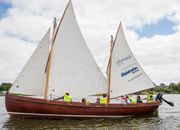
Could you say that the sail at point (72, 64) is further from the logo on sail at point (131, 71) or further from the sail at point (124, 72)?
the logo on sail at point (131, 71)

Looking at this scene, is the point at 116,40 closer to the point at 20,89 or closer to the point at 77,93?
the point at 77,93

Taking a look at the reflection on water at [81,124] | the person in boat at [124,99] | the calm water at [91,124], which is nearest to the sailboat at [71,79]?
the person in boat at [124,99]

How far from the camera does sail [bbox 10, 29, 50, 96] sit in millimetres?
30172

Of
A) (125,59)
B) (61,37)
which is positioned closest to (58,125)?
(61,37)

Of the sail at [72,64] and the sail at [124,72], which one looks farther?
the sail at [124,72]

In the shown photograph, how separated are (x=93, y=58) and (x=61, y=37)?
12.8 feet

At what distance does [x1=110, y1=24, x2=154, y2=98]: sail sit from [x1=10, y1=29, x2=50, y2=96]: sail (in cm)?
782

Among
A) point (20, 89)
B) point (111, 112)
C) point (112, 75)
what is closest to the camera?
point (20, 89)

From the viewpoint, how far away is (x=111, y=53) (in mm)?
35031

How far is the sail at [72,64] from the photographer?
105ft

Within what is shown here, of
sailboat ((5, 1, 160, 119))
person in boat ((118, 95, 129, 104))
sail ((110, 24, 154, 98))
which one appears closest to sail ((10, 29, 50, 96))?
sailboat ((5, 1, 160, 119))

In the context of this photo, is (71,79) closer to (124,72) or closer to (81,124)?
(81,124)

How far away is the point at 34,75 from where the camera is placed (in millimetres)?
30578

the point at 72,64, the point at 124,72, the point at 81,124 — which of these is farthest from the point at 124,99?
the point at 81,124
